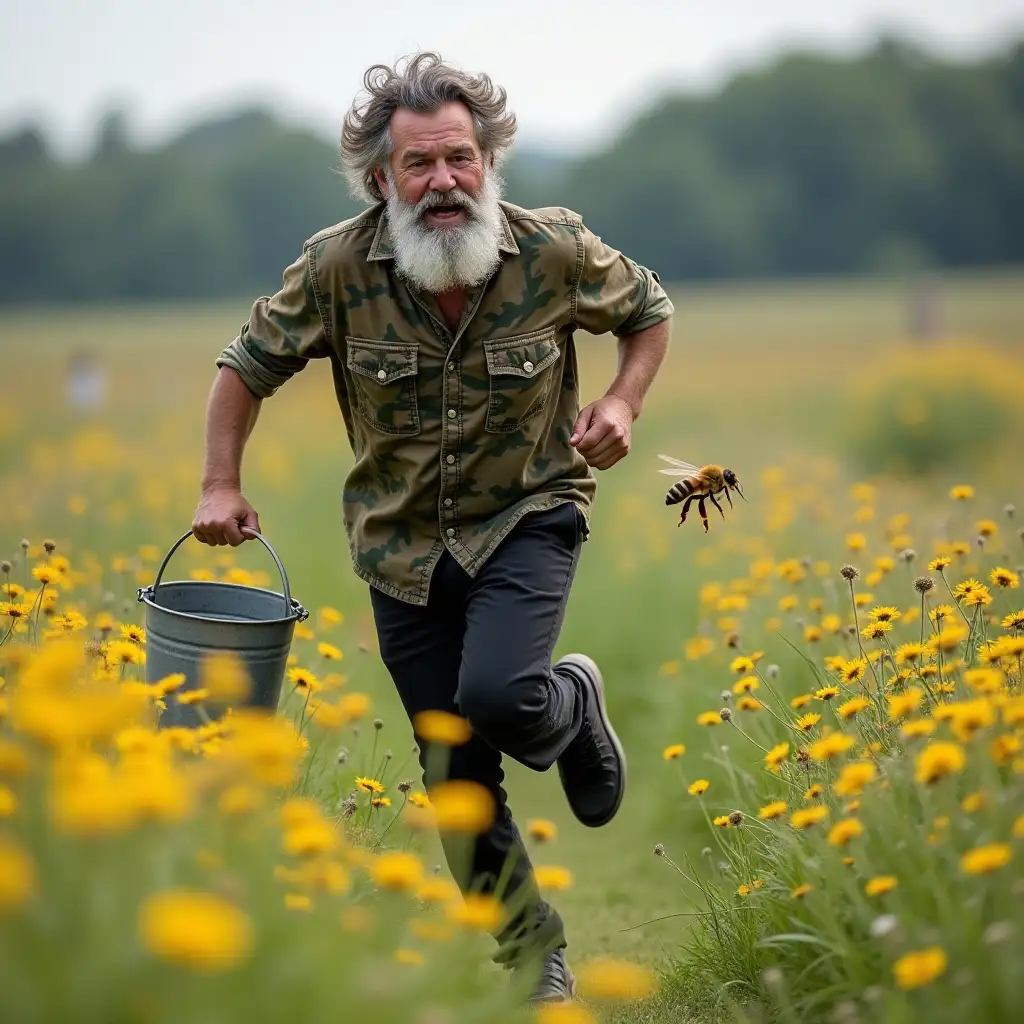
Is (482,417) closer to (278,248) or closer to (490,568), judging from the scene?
(490,568)

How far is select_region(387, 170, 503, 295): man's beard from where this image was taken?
12.2 feet

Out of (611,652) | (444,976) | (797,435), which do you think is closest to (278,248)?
(797,435)

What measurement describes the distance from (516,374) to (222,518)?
93cm

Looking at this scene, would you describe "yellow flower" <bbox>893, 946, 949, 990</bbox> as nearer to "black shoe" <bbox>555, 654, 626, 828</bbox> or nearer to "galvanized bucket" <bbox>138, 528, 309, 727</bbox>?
"galvanized bucket" <bbox>138, 528, 309, 727</bbox>

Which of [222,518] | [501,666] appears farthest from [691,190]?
[501,666]

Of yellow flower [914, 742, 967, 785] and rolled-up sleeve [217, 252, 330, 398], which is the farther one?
rolled-up sleeve [217, 252, 330, 398]

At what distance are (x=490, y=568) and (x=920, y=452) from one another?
9780 millimetres

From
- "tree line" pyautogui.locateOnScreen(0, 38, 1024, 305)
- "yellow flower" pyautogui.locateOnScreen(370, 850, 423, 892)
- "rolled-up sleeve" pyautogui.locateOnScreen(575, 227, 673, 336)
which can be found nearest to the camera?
"yellow flower" pyautogui.locateOnScreen(370, 850, 423, 892)

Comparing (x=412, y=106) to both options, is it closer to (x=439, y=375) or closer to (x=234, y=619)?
(x=439, y=375)

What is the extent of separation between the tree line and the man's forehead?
170 ft

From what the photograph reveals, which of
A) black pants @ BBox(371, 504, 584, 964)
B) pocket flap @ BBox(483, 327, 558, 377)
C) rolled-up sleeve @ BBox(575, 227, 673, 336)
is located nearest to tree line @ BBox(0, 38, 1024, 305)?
rolled-up sleeve @ BBox(575, 227, 673, 336)

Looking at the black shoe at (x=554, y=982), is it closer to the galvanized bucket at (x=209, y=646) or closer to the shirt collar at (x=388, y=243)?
the galvanized bucket at (x=209, y=646)

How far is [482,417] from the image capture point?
12.6ft

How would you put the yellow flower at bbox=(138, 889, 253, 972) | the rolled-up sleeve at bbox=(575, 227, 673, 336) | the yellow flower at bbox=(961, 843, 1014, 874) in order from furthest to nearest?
the rolled-up sleeve at bbox=(575, 227, 673, 336)
the yellow flower at bbox=(961, 843, 1014, 874)
the yellow flower at bbox=(138, 889, 253, 972)
